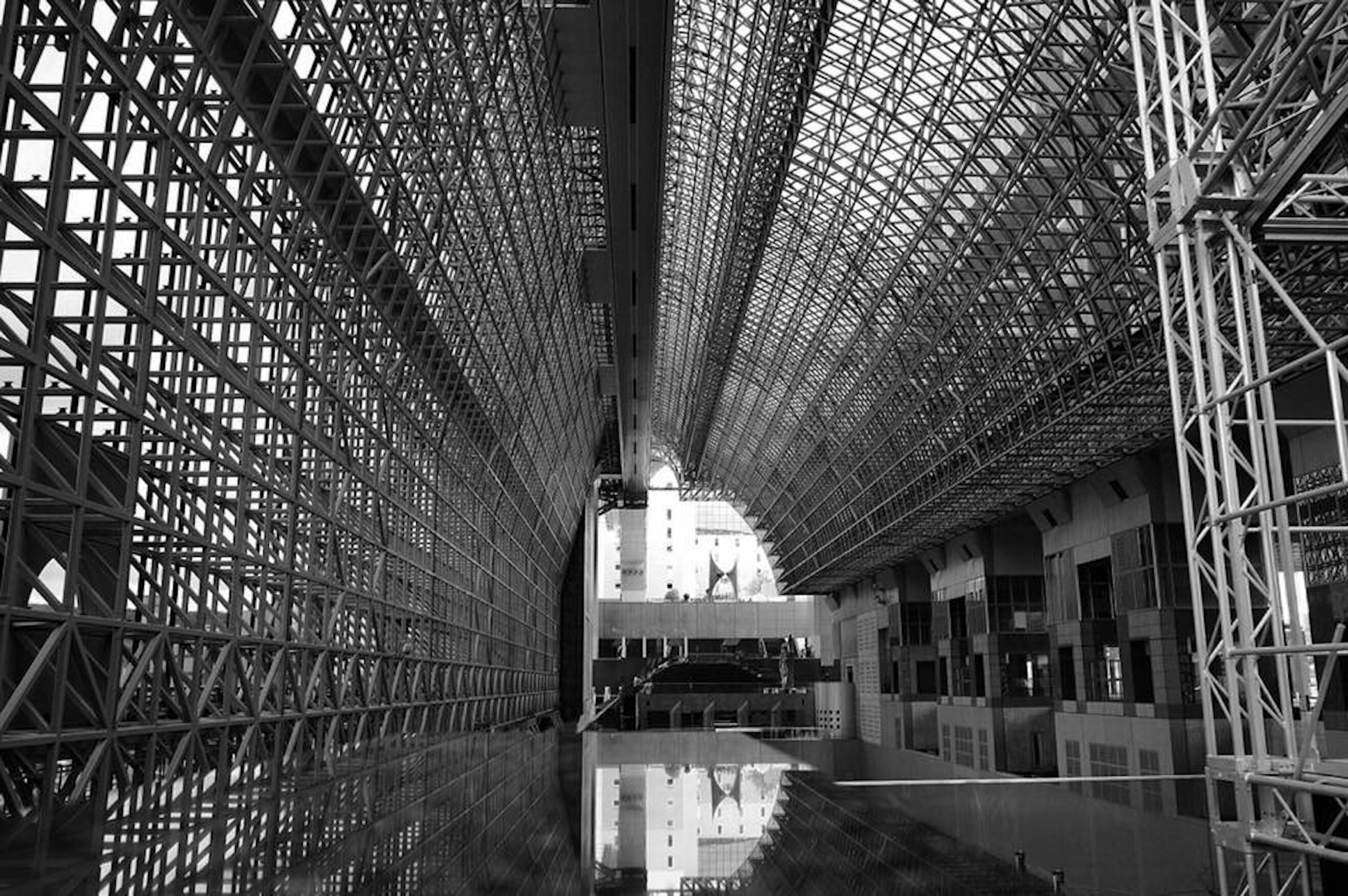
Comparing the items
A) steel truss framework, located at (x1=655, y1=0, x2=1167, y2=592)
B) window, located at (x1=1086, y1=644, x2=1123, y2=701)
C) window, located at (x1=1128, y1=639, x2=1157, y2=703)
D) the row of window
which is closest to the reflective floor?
the row of window

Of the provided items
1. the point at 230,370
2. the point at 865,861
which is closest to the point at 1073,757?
the point at 230,370

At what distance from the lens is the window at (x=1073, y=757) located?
47.9 m

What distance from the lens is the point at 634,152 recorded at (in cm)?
4038

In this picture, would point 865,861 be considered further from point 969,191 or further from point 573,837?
point 969,191

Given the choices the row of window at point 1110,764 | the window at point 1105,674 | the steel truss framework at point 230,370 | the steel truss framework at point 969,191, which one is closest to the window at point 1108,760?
the row of window at point 1110,764

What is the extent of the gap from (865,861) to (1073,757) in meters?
42.4

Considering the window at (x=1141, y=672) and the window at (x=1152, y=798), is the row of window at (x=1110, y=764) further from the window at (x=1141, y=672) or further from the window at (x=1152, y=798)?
the window at (x=1141, y=672)

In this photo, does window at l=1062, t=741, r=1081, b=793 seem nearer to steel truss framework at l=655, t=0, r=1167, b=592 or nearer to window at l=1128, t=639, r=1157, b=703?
window at l=1128, t=639, r=1157, b=703

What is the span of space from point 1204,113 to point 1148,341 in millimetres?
14717

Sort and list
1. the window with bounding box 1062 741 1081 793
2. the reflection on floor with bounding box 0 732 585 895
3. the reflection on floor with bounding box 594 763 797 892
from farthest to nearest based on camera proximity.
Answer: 1. the window with bounding box 1062 741 1081 793
2. the reflection on floor with bounding box 594 763 797 892
3. the reflection on floor with bounding box 0 732 585 895

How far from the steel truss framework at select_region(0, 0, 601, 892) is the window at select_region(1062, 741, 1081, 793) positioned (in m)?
27.6

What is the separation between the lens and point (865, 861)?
10.2m

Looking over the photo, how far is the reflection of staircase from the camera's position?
→ 29.2ft

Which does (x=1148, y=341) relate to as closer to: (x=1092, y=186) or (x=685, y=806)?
(x=1092, y=186)
